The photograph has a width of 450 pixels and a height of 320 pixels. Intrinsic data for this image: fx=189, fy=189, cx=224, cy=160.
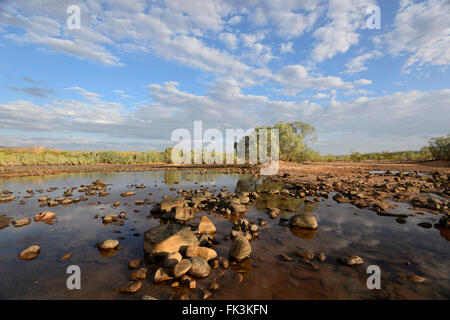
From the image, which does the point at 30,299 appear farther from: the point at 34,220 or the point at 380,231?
the point at 380,231

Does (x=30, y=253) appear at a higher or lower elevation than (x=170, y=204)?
lower

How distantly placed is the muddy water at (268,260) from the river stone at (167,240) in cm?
47

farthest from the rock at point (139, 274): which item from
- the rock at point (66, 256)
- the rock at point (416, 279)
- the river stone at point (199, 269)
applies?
the rock at point (416, 279)

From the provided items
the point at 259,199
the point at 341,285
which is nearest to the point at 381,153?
the point at 259,199

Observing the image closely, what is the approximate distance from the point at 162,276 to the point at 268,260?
2661 mm

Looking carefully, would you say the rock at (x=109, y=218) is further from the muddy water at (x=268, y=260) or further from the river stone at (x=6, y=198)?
the river stone at (x=6, y=198)

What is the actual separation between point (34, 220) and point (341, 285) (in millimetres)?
11352

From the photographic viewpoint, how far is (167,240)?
5195 mm

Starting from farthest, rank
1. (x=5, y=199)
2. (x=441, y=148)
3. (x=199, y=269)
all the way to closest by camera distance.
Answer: (x=441, y=148), (x=5, y=199), (x=199, y=269)

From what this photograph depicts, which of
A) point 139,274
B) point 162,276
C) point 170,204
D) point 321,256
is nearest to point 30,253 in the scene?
point 139,274

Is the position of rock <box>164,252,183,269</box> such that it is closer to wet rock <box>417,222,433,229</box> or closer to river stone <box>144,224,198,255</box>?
river stone <box>144,224,198,255</box>

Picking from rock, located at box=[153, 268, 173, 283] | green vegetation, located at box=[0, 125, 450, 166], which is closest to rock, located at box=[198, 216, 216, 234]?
rock, located at box=[153, 268, 173, 283]

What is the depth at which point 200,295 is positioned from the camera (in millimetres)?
3664

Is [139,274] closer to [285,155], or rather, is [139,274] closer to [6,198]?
[6,198]
